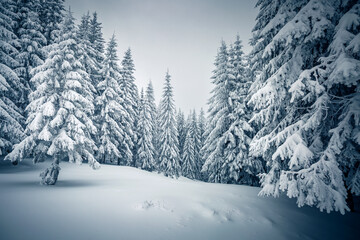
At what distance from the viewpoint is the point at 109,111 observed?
22094mm

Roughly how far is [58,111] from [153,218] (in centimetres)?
825

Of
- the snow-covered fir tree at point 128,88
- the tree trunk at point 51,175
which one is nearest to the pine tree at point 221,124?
the snow-covered fir tree at point 128,88

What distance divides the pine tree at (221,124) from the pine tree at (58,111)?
443 inches

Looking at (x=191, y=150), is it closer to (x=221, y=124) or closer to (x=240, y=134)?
(x=221, y=124)

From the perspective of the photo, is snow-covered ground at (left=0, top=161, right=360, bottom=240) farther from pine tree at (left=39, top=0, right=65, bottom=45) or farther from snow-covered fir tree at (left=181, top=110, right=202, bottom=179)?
snow-covered fir tree at (left=181, top=110, right=202, bottom=179)

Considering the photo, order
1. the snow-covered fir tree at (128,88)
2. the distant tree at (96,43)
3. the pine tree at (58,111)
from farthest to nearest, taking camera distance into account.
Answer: the snow-covered fir tree at (128,88) < the distant tree at (96,43) < the pine tree at (58,111)

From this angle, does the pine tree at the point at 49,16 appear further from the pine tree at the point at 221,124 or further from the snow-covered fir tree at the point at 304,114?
the snow-covered fir tree at the point at 304,114

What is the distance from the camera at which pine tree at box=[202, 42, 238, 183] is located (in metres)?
17.4

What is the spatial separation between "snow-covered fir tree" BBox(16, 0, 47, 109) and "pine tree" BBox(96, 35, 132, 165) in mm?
6527

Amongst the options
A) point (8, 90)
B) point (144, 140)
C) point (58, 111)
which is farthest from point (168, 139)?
point (8, 90)

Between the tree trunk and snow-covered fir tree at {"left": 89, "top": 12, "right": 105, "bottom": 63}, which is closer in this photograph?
the tree trunk

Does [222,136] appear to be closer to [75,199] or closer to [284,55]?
[284,55]

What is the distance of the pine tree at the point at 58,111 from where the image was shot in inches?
392

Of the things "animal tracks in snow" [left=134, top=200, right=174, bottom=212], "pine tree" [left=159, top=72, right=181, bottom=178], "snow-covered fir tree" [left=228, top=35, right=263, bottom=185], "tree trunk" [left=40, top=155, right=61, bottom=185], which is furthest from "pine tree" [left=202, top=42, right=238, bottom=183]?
"tree trunk" [left=40, top=155, right=61, bottom=185]
